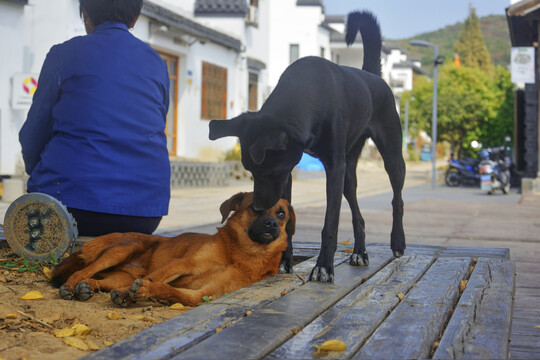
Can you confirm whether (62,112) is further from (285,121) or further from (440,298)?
(440,298)

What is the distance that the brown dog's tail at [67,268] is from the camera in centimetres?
351

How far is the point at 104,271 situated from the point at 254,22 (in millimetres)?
23185

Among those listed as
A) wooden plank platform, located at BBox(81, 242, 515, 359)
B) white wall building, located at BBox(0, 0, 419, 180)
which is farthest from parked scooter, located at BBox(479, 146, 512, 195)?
wooden plank platform, located at BBox(81, 242, 515, 359)

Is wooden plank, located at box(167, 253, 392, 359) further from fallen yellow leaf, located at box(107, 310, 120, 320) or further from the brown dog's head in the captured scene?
fallen yellow leaf, located at box(107, 310, 120, 320)

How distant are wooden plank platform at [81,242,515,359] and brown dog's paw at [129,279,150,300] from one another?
441 mm

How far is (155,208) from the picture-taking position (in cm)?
418

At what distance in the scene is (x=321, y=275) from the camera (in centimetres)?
330

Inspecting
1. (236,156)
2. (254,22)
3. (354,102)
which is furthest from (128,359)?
(254,22)

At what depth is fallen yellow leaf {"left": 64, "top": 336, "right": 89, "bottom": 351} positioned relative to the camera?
259cm

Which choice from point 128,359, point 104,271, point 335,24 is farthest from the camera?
point 335,24

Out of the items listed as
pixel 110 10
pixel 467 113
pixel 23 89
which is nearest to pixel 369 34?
pixel 110 10

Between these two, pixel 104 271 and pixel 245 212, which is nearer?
pixel 245 212

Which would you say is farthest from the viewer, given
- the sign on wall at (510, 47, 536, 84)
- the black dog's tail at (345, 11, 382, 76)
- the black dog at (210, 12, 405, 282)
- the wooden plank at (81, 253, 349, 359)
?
the sign on wall at (510, 47, 536, 84)

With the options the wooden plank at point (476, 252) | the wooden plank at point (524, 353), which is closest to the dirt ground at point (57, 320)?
the wooden plank at point (524, 353)
